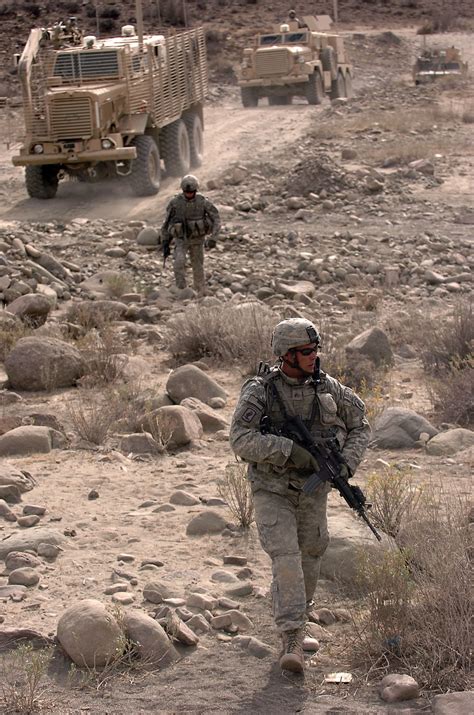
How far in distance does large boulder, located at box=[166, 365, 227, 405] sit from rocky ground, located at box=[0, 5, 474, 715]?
0.02 metres

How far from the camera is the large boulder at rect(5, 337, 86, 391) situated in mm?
8555

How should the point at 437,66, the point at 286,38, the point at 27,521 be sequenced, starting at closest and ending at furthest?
1. the point at 27,521
2. the point at 286,38
3. the point at 437,66

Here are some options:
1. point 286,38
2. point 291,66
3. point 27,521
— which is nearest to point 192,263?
point 27,521

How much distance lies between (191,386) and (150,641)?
3901 mm

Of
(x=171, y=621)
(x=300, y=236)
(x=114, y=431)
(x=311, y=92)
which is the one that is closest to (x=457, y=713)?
(x=171, y=621)

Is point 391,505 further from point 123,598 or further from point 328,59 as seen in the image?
point 328,59

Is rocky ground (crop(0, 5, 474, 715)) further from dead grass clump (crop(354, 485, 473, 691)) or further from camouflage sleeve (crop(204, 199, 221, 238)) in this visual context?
camouflage sleeve (crop(204, 199, 221, 238))

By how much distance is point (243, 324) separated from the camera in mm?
9266

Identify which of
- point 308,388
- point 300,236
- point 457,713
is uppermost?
point 308,388

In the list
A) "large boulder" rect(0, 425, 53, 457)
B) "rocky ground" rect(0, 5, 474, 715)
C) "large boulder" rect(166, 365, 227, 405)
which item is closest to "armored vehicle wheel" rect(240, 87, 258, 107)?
"rocky ground" rect(0, 5, 474, 715)

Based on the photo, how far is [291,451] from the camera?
13.9 feet

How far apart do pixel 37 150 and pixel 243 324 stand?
24.1 ft

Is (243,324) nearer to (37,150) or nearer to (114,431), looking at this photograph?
(114,431)

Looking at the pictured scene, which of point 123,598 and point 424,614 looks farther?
point 123,598
